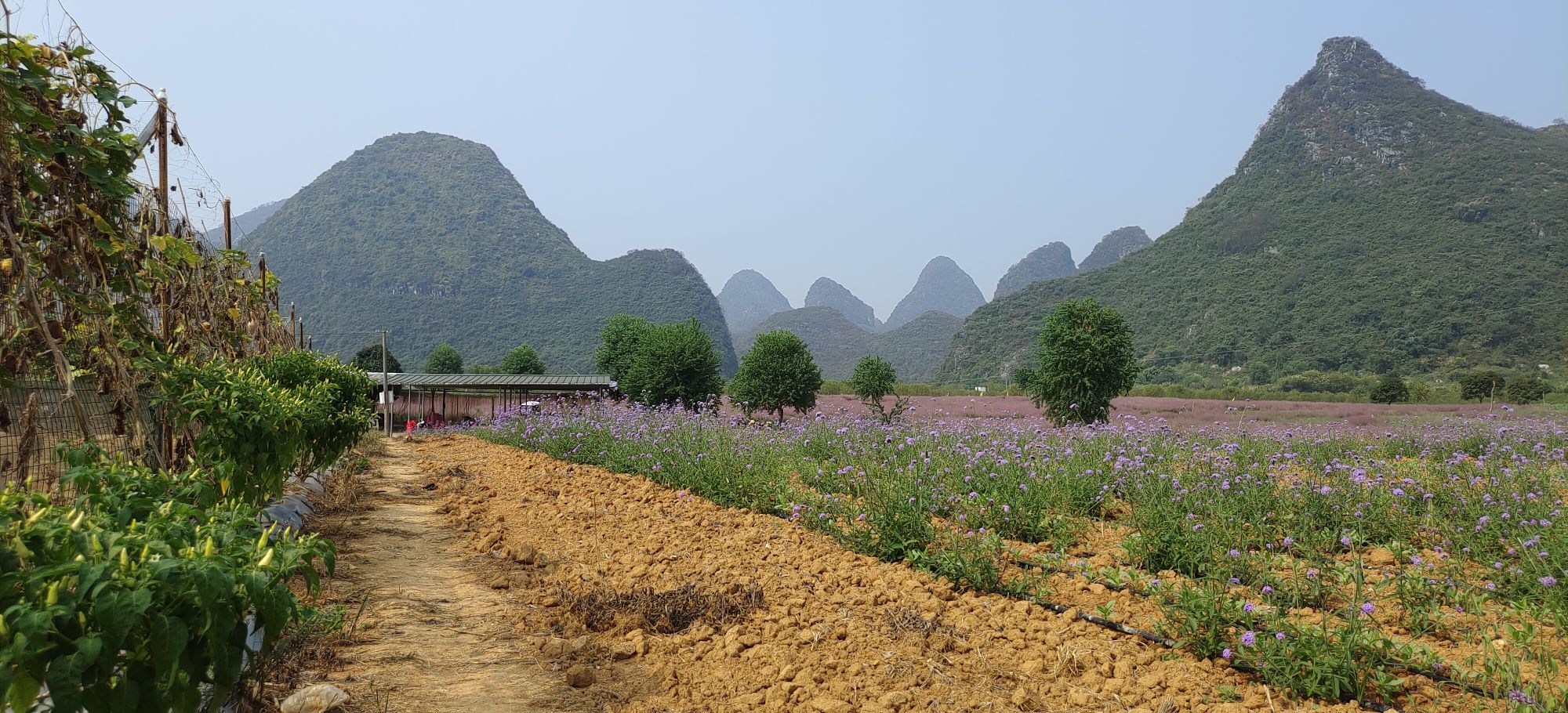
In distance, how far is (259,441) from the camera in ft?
15.5

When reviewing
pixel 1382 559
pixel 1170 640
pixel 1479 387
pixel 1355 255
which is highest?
pixel 1355 255

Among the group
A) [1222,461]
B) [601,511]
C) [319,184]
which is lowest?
[601,511]

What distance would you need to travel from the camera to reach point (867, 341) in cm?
13612

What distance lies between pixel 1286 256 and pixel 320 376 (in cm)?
5864

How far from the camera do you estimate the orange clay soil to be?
2.94 metres

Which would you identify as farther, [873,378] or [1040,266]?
[1040,266]

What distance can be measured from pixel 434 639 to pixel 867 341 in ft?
437

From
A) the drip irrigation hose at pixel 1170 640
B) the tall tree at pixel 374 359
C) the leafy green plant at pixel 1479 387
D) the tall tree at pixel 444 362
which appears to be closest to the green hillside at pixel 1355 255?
the leafy green plant at pixel 1479 387

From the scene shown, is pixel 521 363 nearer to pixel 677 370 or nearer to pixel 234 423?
pixel 677 370

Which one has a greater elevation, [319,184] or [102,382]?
[319,184]

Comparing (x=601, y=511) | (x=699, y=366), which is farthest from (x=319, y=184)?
(x=601, y=511)

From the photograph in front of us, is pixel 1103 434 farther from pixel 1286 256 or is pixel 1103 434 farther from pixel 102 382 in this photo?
pixel 1286 256

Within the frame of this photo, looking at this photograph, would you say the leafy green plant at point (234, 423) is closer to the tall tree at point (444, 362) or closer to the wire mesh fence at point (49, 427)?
the wire mesh fence at point (49, 427)

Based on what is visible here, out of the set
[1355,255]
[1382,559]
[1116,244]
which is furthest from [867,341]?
[1382,559]
